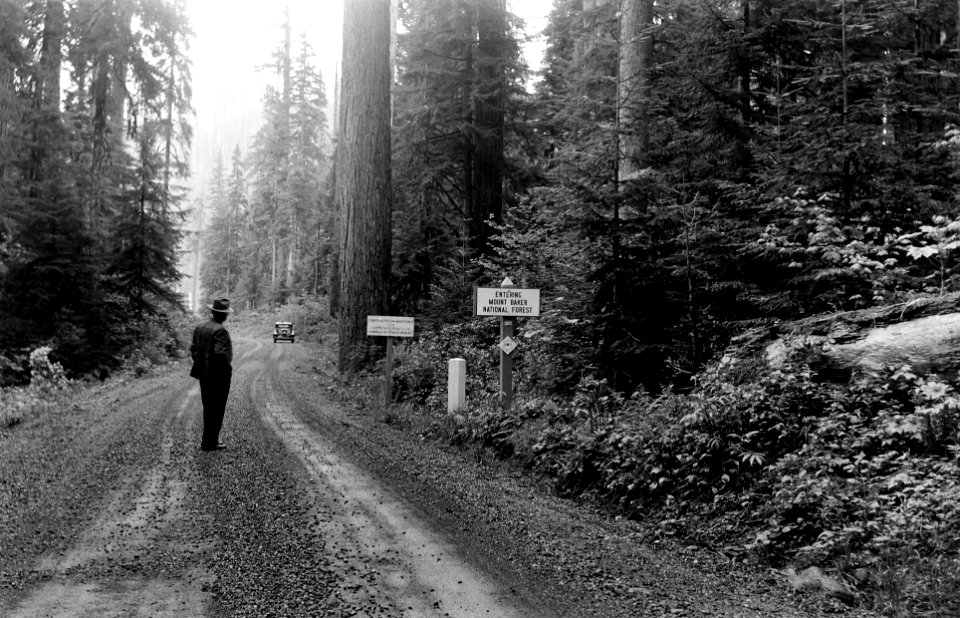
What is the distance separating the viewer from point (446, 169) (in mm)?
18922

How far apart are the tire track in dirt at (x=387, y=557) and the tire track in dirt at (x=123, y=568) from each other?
0.89 meters

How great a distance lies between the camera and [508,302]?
870 centimetres

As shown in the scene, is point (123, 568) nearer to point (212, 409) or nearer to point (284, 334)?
point (212, 409)

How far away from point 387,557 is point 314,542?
0.58 metres

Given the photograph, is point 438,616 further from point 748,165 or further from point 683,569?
point 748,165

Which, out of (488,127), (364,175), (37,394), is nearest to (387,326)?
(364,175)

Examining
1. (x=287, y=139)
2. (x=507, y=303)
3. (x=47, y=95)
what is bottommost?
(x=507, y=303)

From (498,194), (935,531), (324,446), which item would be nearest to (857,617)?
(935,531)

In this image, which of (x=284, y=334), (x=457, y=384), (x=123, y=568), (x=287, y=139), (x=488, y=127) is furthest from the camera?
(x=287, y=139)

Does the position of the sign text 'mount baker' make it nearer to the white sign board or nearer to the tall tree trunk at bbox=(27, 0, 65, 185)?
the white sign board

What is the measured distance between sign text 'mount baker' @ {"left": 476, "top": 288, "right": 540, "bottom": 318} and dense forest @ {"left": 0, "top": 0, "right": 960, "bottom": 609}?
550 mm

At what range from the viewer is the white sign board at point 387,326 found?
1055 centimetres

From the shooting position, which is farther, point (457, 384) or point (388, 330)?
point (388, 330)

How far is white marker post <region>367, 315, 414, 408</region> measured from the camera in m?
10.4
